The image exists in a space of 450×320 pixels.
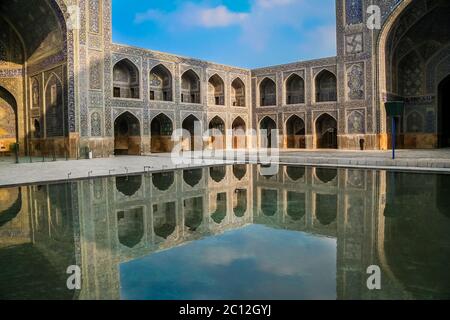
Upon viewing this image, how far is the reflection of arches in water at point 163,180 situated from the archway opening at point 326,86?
1508 cm

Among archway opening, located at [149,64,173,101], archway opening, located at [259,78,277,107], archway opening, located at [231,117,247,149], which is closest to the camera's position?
archway opening, located at [149,64,173,101]

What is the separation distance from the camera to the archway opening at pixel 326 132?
940 inches

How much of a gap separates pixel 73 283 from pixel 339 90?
20383mm

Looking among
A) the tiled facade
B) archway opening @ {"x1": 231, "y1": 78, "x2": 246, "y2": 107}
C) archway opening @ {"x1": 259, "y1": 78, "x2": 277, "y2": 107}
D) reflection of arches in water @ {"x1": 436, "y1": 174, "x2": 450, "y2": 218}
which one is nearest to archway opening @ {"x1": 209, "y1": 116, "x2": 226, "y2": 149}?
the tiled facade

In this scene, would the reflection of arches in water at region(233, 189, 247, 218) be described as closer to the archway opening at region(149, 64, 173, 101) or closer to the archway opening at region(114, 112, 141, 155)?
the archway opening at region(114, 112, 141, 155)

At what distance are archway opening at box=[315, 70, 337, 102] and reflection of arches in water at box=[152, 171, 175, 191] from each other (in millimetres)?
15085

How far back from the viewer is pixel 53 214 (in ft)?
18.1

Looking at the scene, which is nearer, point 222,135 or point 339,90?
point 339,90

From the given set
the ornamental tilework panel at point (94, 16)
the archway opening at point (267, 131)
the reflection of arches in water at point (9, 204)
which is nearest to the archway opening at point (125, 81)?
the ornamental tilework panel at point (94, 16)

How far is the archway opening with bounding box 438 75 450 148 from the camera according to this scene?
20516 millimetres

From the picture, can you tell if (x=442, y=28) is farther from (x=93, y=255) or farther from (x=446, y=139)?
(x=93, y=255)

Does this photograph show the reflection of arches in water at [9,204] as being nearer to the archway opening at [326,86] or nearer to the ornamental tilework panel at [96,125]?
the ornamental tilework panel at [96,125]
